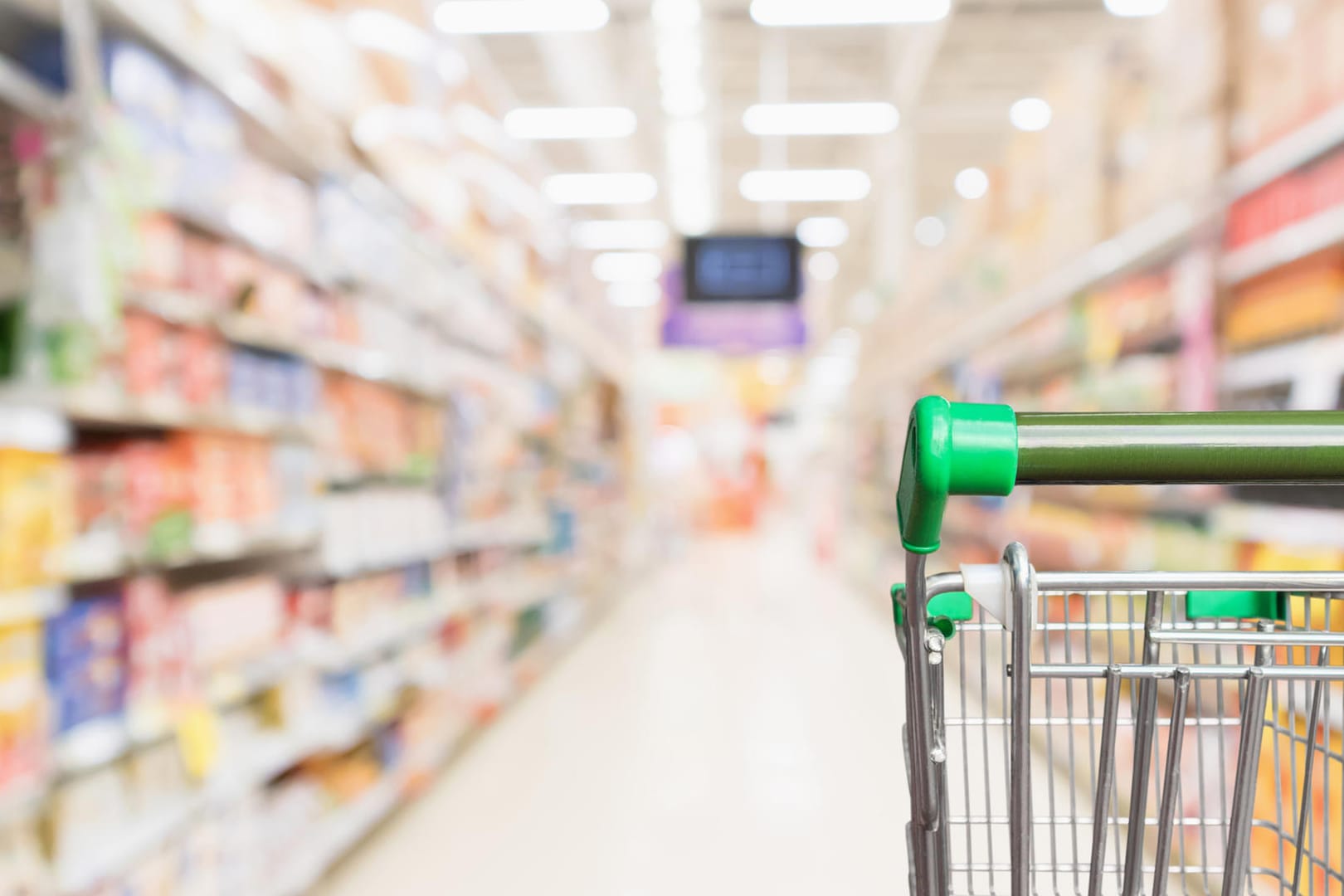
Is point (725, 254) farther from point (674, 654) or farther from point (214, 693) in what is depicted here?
point (214, 693)

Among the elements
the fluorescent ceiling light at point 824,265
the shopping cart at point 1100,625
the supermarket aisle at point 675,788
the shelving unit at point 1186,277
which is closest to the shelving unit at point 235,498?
the supermarket aisle at point 675,788

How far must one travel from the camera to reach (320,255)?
8.63 feet

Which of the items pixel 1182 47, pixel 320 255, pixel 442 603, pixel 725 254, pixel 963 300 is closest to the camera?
pixel 320 255

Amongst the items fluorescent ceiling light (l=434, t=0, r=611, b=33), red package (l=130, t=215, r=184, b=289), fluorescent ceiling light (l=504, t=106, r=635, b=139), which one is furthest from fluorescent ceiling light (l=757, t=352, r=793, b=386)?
red package (l=130, t=215, r=184, b=289)

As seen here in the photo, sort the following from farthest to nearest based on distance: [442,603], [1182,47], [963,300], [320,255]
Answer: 1. [963,300]
2. [442,603]
3. [1182,47]
4. [320,255]

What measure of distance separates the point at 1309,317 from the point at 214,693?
8.68 feet

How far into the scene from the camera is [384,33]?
10.3ft

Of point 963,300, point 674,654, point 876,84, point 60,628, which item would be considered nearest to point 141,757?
point 60,628

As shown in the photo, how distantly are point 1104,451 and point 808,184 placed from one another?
35.6ft

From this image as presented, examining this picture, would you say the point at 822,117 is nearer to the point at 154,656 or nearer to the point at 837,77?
the point at 837,77

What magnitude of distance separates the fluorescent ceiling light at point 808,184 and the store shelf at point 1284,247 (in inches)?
309

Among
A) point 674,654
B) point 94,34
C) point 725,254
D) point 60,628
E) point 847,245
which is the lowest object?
point 674,654

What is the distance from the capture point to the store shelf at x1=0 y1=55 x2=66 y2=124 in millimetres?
1543

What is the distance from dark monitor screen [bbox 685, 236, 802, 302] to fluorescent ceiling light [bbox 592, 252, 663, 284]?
6181 millimetres
